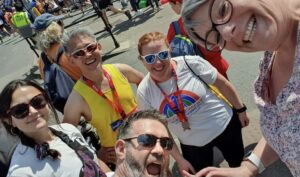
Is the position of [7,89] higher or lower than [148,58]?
higher

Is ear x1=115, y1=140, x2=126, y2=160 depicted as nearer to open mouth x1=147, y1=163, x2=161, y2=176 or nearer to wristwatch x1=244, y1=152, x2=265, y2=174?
open mouth x1=147, y1=163, x2=161, y2=176

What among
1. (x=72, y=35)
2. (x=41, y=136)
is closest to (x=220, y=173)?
(x=41, y=136)

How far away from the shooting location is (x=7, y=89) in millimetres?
2576

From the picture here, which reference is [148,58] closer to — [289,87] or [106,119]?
[106,119]

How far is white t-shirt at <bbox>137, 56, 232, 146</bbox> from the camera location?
109 inches

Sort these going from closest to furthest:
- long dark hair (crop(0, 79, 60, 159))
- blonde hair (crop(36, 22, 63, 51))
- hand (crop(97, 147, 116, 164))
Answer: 1. long dark hair (crop(0, 79, 60, 159))
2. hand (crop(97, 147, 116, 164))
3. blonde hair (crop(36, 22, 63, 51))

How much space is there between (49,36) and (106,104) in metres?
1.18

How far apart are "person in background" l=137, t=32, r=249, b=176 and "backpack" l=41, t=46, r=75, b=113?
0.84 meters

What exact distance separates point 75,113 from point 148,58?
27.7 inches

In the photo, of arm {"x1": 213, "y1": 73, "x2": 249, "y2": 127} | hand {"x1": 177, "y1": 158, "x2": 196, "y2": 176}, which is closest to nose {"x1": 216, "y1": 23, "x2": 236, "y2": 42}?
arm {"x1": 213, "y1": 73, "x2": 249, "y2": 127}

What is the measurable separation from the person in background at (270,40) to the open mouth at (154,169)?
2.02 ft

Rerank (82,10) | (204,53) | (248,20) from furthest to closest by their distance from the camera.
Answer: (82,10) < (204,53) < (248,20)

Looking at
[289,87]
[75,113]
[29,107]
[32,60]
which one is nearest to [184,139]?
[75,113]

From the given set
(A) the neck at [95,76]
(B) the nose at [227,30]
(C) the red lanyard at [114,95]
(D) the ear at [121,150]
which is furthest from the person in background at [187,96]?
(B) the nose at [227,30]
